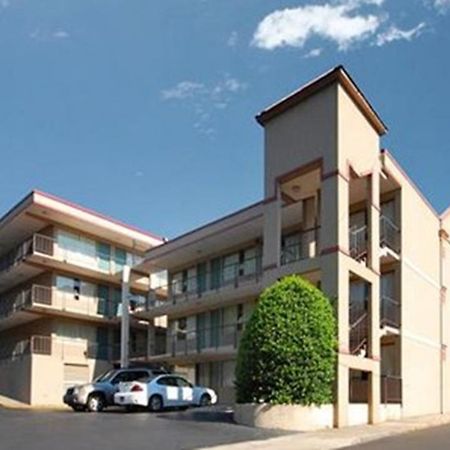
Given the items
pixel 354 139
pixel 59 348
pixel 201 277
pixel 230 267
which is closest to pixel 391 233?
pixel 354 139

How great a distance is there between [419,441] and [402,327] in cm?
968

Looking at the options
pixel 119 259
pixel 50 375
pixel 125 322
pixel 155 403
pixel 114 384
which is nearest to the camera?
pixel 155 403

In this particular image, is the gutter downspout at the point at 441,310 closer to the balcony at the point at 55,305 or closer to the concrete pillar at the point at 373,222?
the concrete pillar at the point at 373,222

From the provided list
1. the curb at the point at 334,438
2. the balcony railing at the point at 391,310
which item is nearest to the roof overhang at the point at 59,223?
the balcony railing at the point at 391,310

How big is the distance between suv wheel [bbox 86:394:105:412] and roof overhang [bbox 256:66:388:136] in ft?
40.0

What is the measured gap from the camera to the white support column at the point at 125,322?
41.5 metres

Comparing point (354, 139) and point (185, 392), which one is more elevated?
point (354, 139)

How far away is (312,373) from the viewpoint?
2134 cm

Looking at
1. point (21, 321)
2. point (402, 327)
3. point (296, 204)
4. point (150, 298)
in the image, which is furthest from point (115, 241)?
point (402, 327)

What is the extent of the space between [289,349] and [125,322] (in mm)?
21993

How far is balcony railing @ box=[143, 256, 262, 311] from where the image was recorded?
36.4 m

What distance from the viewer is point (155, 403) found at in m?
28.7

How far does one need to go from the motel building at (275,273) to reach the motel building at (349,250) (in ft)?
0.22

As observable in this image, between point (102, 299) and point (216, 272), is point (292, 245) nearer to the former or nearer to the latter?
point (216, 272)
